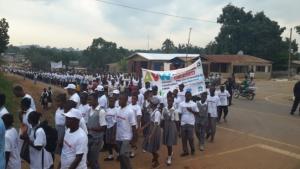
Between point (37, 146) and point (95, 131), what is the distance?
2.12 metres

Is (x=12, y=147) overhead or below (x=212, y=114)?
overhead

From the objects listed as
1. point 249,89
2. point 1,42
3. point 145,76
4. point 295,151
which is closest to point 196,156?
point 295,151

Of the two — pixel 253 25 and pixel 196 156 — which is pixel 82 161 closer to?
pixel 196 156

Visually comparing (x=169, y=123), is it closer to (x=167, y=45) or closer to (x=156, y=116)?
(x=156, y=116)

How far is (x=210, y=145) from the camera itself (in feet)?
37.4

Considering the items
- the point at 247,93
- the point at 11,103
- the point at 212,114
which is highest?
the point at 212,114

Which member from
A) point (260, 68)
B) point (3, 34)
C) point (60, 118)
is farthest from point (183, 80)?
point (260, 68)

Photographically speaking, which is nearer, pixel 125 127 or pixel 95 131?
pixel 95 131

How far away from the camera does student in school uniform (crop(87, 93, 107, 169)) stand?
7.15m

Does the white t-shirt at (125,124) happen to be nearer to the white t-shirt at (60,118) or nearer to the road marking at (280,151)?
the white t-shirt at (60,118)

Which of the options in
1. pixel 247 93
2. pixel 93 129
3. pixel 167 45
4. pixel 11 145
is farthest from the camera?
pixel 167 45

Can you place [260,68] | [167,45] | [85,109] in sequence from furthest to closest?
[167,45]
[260,68]
[85,109]

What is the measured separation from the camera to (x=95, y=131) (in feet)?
24.8

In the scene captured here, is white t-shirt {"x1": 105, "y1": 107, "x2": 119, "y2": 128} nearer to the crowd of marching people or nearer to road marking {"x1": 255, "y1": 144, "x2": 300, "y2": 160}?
the crowd of marching people
